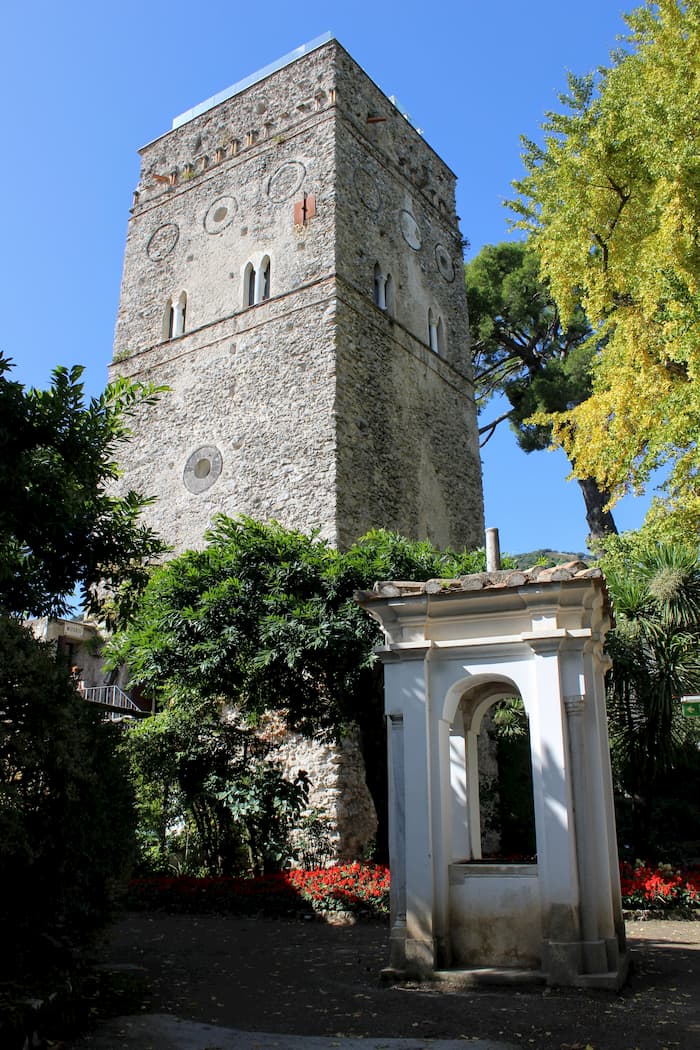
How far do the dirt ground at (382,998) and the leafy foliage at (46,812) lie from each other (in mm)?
973

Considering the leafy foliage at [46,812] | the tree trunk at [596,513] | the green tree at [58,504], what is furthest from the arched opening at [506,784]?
the tree trunk at [596,513]

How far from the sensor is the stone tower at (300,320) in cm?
1803

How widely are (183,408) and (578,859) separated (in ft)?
50.9

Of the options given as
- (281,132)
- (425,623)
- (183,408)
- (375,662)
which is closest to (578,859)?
(425,623)

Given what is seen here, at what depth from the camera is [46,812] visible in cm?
580

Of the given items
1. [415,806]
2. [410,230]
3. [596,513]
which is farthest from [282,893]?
[410,230]

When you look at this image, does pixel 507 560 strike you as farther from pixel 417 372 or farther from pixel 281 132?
pixel 281 132

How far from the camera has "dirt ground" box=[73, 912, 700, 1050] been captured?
539 centimetres

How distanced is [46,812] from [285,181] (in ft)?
58.6

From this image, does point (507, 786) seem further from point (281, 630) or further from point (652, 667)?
point (281, 630)

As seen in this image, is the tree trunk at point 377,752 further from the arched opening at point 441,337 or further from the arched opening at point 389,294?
the arched opening at point 441,337

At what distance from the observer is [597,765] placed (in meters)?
6.89

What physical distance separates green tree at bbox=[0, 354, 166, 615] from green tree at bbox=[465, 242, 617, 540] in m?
20.0

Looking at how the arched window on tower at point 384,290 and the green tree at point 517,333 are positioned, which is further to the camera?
the green tree at point 517,333
